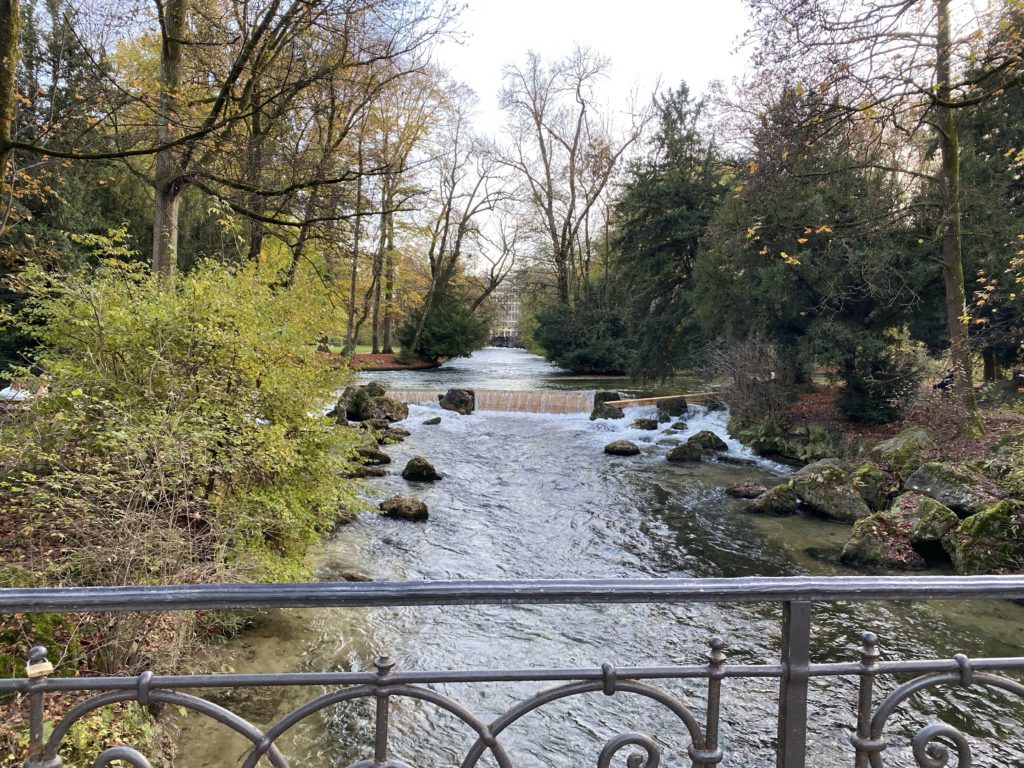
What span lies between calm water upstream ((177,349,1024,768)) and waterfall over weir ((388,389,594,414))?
8.97 m

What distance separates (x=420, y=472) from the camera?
1205 cm

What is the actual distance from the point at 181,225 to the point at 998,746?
72.6 ft

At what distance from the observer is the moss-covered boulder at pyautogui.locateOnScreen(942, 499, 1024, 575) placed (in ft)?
23.2

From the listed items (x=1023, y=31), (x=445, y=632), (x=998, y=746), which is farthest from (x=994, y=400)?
(x=445, y=632)

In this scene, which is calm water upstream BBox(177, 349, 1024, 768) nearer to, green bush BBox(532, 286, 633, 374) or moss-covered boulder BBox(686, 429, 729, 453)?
moss-covered boulder BBox(686, 429, 729, 453)

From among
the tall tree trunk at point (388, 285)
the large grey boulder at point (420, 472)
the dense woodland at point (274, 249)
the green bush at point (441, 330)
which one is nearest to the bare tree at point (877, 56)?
the dense woodland at point (274, 249)

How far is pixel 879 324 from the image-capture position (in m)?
15.0

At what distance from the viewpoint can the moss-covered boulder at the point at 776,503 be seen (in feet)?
33.7

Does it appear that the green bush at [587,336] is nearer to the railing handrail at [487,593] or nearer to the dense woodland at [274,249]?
the dense woodland at [274,249]

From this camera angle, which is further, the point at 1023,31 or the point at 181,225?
the point at 181,225

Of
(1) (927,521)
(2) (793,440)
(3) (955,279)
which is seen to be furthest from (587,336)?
(1) (927,521)

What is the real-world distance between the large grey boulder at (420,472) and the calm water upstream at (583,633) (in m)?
0.54

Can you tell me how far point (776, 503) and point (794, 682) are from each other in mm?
9626

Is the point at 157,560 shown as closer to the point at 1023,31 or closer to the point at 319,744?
the point at 319,744
